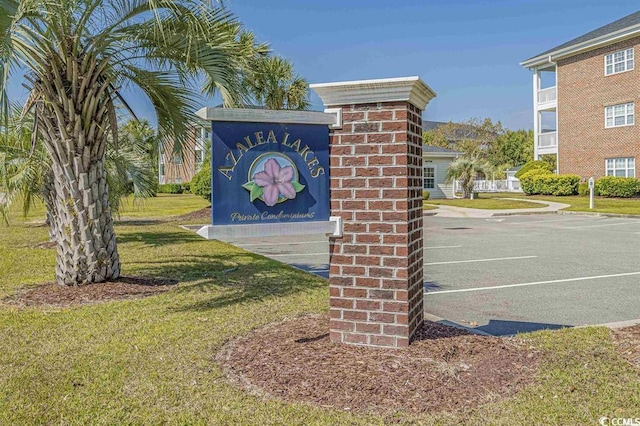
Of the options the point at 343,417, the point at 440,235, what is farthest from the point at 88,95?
the point at 440,235

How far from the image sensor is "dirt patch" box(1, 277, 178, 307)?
671 cm

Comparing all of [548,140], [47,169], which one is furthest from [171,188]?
[47,169]

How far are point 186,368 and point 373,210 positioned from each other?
1.95 meters

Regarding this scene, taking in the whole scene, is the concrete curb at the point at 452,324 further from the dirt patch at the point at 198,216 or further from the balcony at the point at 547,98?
the balcony at the point at 547,98

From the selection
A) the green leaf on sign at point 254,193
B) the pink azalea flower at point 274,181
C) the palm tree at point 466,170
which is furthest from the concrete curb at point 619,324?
the palm tree at point 466,170

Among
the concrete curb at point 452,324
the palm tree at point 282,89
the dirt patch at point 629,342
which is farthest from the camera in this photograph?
the palm tree at point 282,89

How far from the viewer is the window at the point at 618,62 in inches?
1088

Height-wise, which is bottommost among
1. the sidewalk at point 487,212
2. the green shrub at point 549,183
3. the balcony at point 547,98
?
the sidewalk at point 487,212

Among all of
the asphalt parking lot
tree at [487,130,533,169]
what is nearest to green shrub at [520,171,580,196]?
the asphalt parking lot

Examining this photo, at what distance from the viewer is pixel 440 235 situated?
50.4 ft

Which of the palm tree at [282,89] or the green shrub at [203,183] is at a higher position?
the palm tree at [282,89]

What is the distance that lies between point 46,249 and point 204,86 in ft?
21.6

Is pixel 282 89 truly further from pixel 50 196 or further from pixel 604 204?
pixel 604 204

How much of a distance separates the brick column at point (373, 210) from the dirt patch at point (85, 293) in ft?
11.9
